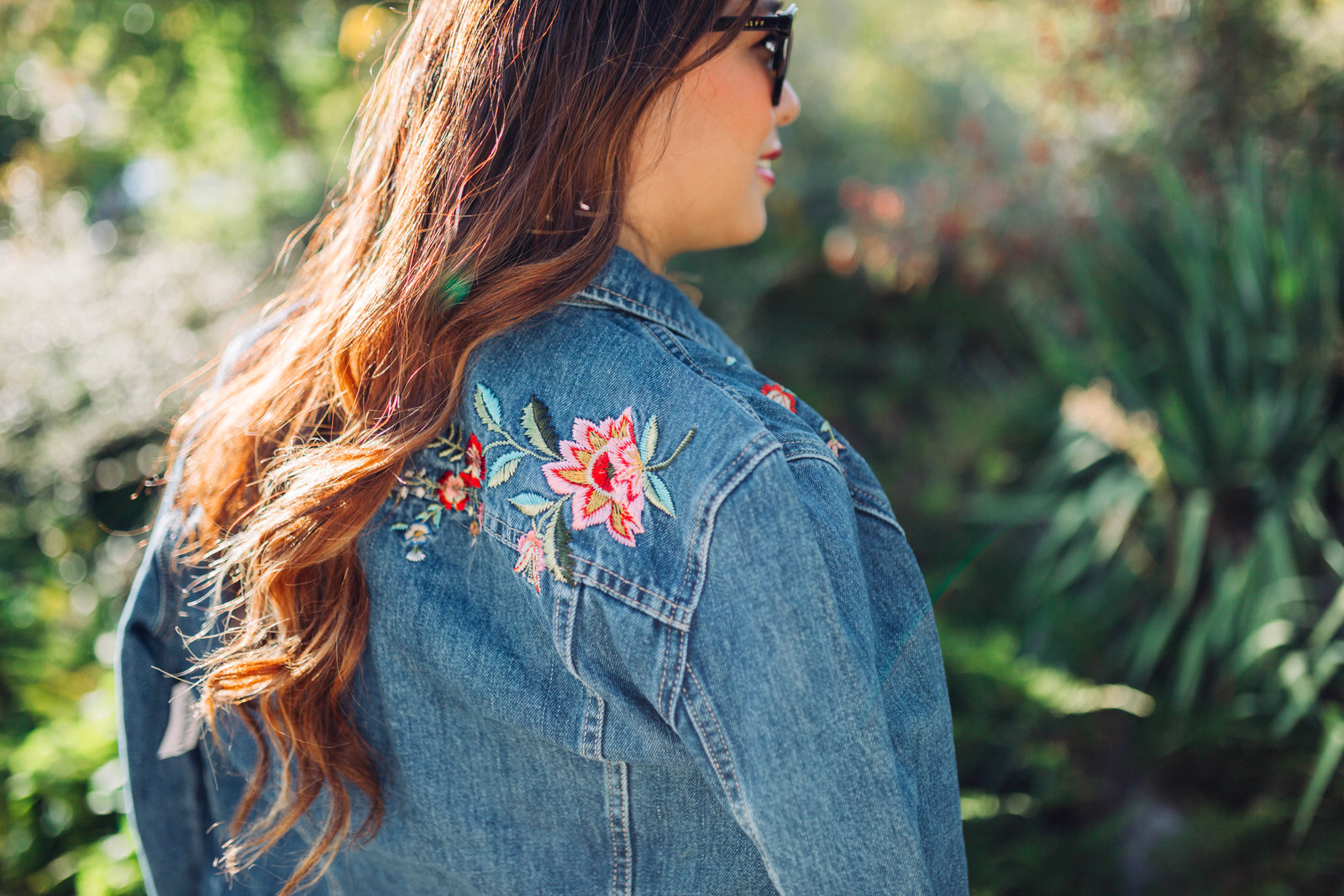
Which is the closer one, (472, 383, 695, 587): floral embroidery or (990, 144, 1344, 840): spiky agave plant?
(472, 383, 695, 587): floral embroidery

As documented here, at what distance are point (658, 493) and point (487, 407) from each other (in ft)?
0.83

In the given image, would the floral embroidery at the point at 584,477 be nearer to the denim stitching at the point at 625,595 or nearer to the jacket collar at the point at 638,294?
the denim stitching at the point at 625,595

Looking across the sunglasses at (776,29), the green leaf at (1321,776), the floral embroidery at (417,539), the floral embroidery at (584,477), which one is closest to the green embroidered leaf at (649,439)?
the floral embroidery at (584,477)

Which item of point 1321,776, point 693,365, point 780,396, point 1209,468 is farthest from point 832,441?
point 1209,468

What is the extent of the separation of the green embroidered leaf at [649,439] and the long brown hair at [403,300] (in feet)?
0.66

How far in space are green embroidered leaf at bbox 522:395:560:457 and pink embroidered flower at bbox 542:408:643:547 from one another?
0.6 inches

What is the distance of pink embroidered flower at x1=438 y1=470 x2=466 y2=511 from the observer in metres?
1.06

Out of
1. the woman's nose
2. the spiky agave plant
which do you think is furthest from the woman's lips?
the spiky agave plant

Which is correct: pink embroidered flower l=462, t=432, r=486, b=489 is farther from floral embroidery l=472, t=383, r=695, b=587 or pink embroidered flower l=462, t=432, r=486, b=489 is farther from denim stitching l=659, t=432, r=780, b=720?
denim stitching l=659, t=432, r=780, b=720

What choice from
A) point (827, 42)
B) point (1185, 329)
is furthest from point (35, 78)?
point (1185, 329)

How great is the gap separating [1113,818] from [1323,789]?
55 cm

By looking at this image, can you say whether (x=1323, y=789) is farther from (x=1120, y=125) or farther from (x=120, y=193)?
(x=120, y=193)

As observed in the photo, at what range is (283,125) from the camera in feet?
26.0

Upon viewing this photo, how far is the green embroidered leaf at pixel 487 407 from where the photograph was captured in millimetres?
970
